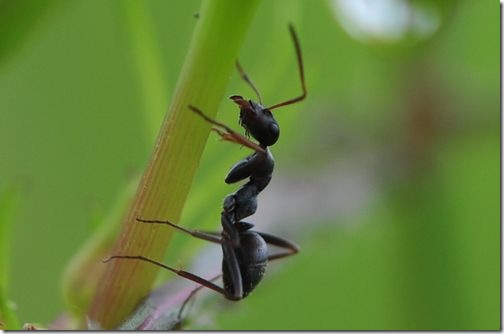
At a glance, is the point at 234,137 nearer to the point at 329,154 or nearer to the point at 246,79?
the point at 246,79

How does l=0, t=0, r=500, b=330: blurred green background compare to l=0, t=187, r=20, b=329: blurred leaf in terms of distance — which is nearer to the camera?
l=0, t=187, r=20, b=329: blurred leaf

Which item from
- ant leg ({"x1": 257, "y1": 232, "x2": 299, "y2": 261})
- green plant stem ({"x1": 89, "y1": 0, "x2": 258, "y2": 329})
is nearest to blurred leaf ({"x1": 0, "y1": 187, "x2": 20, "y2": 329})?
green plant stem ({"x1": 89, "y1": 0, "x2": 258, "y2": 329})

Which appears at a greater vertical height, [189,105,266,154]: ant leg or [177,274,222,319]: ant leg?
[189,105,266,154]: ant leg

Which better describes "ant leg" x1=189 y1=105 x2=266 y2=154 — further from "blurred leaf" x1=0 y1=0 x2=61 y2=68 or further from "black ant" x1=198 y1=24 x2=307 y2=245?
"blurred leaf" x1=0 y1=0 x2=61 y2=68

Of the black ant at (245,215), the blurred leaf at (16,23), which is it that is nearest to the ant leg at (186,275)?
the black ant at (245,215)

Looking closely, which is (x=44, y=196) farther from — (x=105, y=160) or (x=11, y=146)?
(x=11, y=146)

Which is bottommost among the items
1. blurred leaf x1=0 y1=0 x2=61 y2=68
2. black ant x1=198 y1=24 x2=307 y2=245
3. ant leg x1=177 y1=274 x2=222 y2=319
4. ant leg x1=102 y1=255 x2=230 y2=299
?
ant leg x1=177 y1=274 x2=222 y2=319
